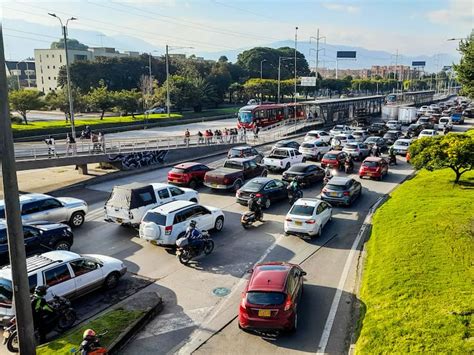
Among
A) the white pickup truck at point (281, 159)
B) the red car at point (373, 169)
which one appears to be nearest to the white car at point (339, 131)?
the white pickup truck at point (281, 159)

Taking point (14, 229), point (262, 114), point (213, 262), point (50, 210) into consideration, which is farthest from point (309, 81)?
point (14, 229)

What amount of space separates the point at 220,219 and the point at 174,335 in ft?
25.8

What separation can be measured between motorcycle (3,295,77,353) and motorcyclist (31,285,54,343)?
0.33 feet

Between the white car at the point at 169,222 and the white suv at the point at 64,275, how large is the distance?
2.44 meters

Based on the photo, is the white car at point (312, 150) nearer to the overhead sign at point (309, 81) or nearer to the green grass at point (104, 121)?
the green grass at point (104, 121)

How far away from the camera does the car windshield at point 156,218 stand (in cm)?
1585

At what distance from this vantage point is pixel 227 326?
11102 mm

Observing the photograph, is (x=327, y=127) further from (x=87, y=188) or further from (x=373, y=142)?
(x=87, y=188)

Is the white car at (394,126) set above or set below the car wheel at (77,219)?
above

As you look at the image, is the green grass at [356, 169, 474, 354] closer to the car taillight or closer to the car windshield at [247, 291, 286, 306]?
the car taillight

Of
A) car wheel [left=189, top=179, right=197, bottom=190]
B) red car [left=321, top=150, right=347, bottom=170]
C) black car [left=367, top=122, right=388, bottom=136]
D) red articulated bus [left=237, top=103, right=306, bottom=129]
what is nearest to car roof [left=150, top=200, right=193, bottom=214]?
car wheel [left=189, top=179, right=197, bottom=190]

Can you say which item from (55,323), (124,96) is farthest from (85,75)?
(55,323)

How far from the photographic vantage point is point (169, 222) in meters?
15.9

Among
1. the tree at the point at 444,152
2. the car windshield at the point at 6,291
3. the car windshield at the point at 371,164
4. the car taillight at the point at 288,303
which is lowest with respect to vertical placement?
the car taillight at the point at 288,303
